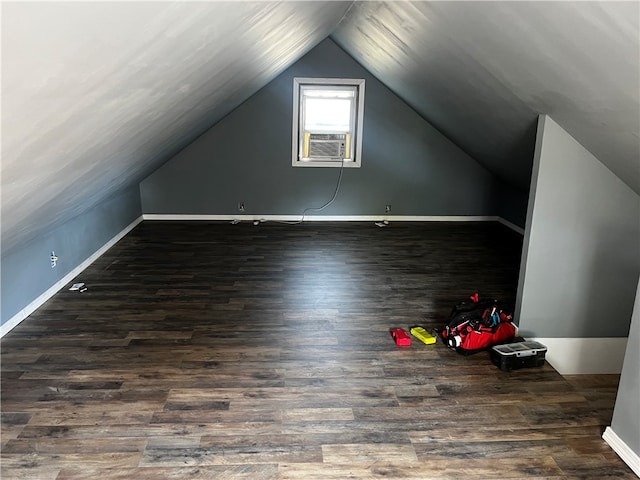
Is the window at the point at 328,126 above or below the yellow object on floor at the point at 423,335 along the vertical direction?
above

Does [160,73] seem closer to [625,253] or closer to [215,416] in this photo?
[215,416]

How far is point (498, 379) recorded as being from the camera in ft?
9.80

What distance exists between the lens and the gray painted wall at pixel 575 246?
10.6ft

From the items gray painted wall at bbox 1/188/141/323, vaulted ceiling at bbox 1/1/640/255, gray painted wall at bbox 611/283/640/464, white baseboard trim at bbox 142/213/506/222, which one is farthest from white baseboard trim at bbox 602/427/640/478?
white baseboard trim at bbox 142/213/506/222

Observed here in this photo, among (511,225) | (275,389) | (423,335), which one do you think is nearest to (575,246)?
(423,335)

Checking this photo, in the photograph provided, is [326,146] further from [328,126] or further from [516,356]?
[516,356]

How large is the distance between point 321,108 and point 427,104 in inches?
60.9

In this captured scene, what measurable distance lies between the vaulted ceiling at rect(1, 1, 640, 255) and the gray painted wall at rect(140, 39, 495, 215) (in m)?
1.88

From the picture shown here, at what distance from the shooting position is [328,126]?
6.50 meters

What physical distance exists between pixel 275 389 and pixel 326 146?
4.19 meters

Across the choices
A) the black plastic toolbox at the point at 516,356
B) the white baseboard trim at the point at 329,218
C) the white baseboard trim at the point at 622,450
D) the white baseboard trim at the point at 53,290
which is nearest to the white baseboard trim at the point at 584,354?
the black plastic toolbox at the point at 516,356

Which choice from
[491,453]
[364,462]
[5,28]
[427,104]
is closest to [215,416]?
[364,462]

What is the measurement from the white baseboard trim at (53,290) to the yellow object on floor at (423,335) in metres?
2.69

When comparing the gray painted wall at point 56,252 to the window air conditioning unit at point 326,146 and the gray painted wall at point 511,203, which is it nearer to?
the window air conditioning unit at point 326,146
